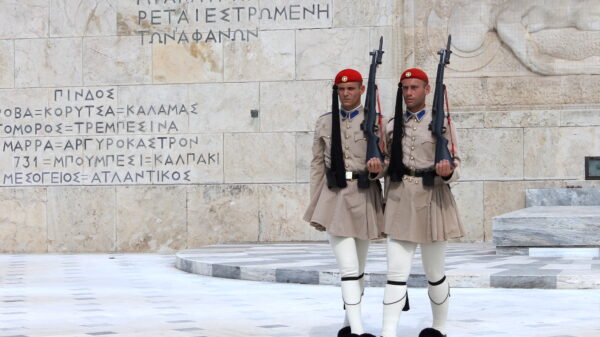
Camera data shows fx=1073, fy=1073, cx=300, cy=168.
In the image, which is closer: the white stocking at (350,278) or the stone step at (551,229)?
the white stocking at (350,278)

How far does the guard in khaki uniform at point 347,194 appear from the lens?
6.23 meters

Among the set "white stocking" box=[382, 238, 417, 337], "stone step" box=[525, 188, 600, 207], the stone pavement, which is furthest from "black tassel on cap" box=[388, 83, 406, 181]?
"stone step" box=[525, 188, 600, 207]

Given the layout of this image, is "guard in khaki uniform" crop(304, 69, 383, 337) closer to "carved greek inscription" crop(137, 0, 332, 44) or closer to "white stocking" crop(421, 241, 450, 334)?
"white stocking" crop(421, 241, 450, 334)

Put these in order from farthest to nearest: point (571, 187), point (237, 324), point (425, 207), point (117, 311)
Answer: point (571, 187)
point (117, 311)
point (237, 324)
point (425, 207)

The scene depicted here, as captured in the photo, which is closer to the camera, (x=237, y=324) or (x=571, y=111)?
(x=237, y=324)

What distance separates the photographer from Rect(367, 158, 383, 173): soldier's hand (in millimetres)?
6129

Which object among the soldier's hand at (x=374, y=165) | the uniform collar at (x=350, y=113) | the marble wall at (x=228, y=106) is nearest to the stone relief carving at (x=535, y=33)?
the marble wall at (x=228, y=106)

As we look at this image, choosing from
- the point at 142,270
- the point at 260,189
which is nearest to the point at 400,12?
the point at 260,189

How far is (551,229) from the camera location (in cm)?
1134

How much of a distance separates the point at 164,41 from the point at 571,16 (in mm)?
5613

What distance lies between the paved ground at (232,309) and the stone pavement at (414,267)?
140 mm

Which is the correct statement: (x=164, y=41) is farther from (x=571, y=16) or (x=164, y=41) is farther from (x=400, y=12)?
(x=571, y=16)

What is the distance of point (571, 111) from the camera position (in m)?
14.4

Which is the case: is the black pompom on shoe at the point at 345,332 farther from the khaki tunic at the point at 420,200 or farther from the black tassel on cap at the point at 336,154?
the black tassel on cap at the point at 336,154
